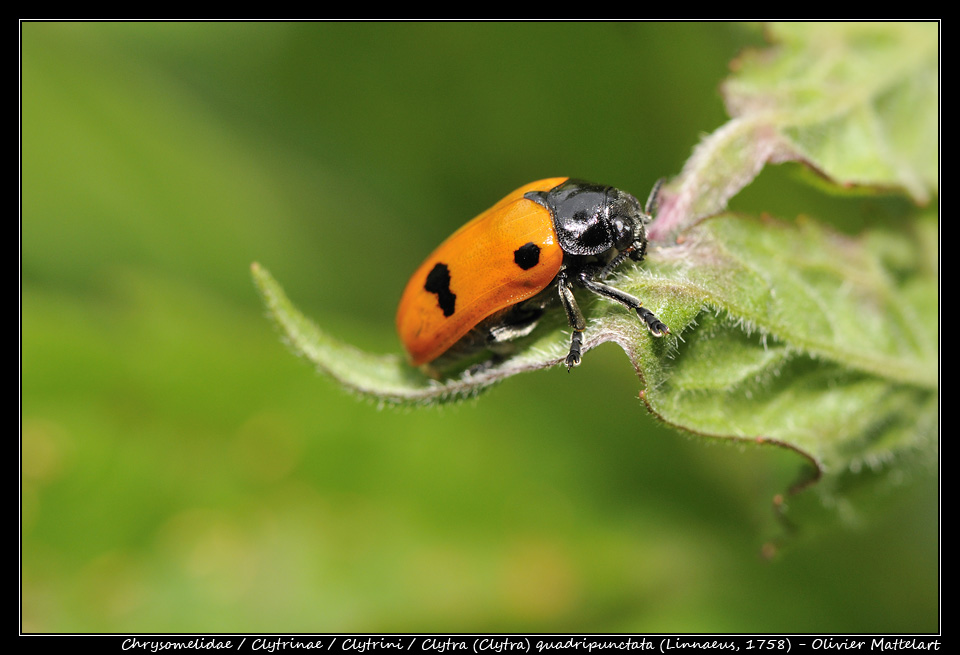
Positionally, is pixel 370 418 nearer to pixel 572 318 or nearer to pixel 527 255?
pixel 527 255

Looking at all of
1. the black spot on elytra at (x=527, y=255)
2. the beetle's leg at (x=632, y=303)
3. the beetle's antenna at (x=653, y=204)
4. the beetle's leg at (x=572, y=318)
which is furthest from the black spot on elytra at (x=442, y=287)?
the beetle's antenna at (x=653, y=204)

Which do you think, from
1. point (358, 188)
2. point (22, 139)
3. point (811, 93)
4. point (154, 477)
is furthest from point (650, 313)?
point (22, 139)

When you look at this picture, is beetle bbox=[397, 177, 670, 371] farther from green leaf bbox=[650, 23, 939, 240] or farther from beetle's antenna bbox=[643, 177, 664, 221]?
green leaf bbox=[650, 23, 939, 240]

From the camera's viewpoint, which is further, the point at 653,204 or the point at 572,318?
the point at 653,204

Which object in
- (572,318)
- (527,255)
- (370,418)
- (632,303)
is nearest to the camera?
(632,303)

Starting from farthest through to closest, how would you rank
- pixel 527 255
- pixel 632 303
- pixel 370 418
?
pixel 370 418
pixel 527 255
pixel 632 303

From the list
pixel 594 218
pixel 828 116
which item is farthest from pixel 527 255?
pixel 828 116

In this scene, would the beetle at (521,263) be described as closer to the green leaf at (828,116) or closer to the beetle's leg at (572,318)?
the beetle's leg at (572,318)

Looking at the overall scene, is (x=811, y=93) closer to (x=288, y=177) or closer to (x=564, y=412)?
(x=564, y=412)
